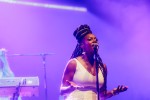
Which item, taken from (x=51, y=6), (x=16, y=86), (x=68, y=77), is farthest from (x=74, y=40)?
(x=68, y=77)

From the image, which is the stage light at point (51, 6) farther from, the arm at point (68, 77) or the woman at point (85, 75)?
the arm at point (68, 77)

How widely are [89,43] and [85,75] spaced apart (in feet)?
1.13

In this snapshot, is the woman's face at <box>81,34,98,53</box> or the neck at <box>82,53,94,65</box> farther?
the neck at <box>82,53,94,65</box>

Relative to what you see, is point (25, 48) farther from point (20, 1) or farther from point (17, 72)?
point (20, 1)

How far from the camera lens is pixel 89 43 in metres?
3.59

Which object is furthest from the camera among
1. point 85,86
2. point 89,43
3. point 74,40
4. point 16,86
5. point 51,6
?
point 74,40

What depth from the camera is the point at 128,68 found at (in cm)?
805

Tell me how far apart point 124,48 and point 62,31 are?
4.85ft

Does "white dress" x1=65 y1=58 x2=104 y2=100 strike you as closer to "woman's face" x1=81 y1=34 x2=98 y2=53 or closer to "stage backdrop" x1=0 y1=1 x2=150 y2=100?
"woman's face" x1=81 y1=34 x2=98 y2=53

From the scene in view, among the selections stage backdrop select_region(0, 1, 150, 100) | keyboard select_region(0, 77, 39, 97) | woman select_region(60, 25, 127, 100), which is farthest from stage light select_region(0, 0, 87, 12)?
woman select_region(60, 25, 127, 100)

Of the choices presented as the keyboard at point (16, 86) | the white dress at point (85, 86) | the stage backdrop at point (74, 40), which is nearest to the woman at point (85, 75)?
the white dress at point (85, 86)

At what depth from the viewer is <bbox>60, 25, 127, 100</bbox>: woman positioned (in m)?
3.42

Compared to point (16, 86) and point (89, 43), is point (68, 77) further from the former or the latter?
point (16, 86)

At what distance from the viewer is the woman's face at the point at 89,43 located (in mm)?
3570
